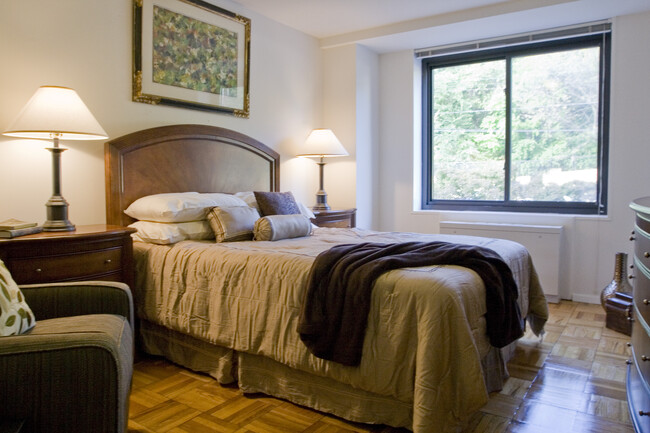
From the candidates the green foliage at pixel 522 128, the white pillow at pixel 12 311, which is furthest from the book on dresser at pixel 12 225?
the green foliage at pixel 522 128

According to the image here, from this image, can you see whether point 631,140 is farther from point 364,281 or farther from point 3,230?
point 3,230

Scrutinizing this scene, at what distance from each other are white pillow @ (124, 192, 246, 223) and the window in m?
2.79

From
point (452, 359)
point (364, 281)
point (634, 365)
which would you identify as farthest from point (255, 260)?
point (634, 365)

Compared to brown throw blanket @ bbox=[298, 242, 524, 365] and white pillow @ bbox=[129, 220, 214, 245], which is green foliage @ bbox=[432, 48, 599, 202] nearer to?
brown throw blanket @ bbox=[298, 242, 524, 365]

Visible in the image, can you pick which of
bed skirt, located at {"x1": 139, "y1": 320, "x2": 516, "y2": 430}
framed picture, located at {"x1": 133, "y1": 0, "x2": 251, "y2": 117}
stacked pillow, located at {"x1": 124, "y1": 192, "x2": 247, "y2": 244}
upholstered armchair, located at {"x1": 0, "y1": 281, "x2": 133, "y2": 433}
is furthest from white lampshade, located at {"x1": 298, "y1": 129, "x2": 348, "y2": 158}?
upholstered armchair, located at {"x1": 0, "y1": 281, "x2": 133, "y2": 433}

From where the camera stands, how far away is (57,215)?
2.51 metres

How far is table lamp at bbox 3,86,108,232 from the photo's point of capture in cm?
232

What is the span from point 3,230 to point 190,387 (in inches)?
44.7

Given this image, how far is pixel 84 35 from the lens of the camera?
284 centimetres

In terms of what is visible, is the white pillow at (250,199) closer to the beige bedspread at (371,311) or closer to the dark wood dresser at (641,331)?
the beige bedspread at (371,311)

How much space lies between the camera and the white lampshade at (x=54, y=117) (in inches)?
91.1

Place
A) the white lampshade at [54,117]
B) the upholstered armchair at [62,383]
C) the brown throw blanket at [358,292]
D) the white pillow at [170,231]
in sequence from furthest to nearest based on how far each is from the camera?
the white pillow at [170,231], the white lampshade at [54,117], the brown throw blanket at [358,292], the upholstered armchair at [62,383]

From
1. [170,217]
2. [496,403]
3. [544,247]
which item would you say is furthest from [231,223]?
[544,247]

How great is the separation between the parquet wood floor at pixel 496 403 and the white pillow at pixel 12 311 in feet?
2.43
